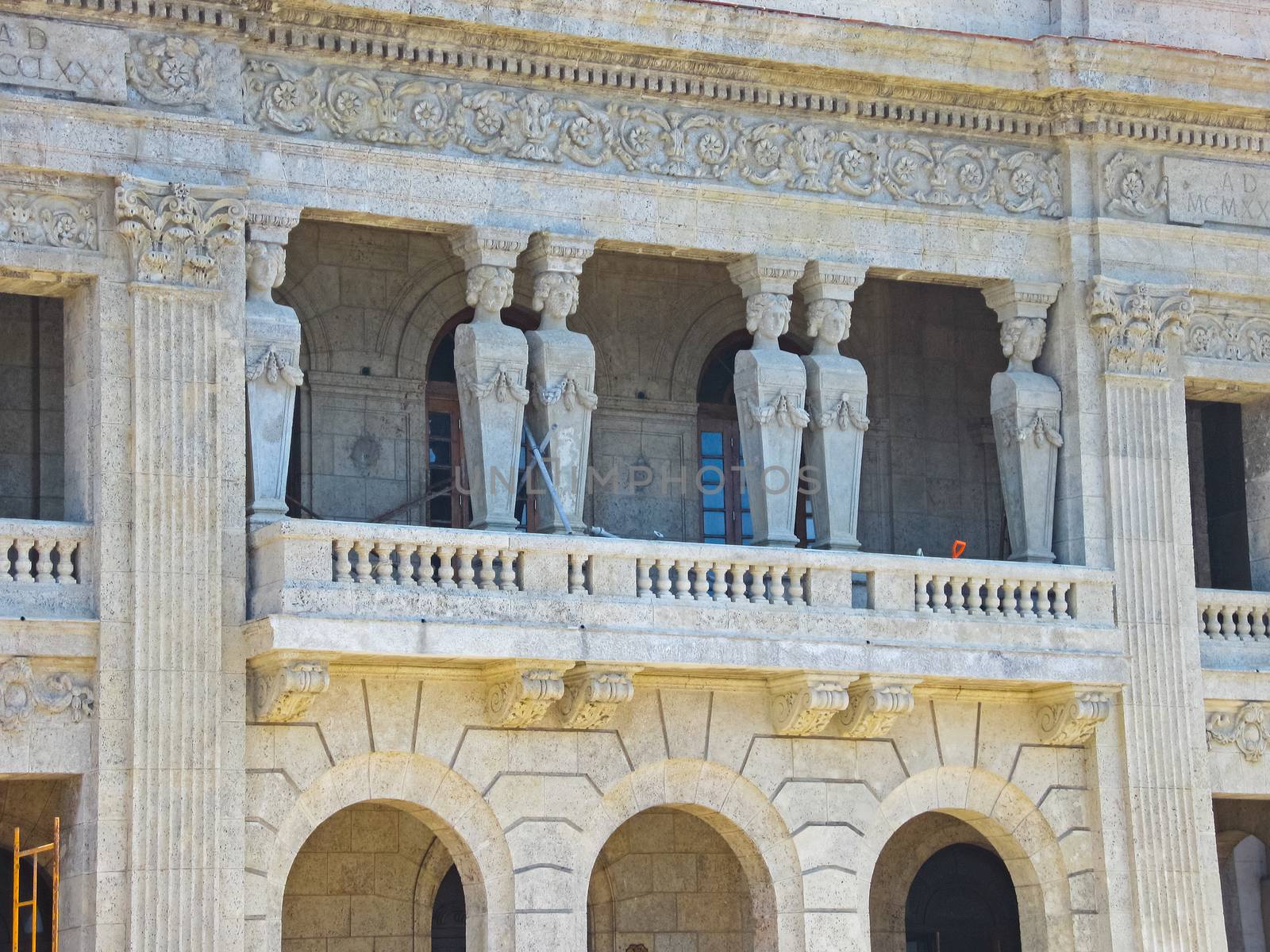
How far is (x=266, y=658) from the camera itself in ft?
62.2

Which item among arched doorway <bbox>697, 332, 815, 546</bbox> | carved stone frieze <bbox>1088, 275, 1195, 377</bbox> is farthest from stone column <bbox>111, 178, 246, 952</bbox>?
carved stone frieze <bbox>1088, 275, 1195, 377</bbox>

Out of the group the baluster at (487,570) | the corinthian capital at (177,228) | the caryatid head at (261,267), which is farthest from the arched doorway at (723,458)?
the corinthian capital at (177,228)

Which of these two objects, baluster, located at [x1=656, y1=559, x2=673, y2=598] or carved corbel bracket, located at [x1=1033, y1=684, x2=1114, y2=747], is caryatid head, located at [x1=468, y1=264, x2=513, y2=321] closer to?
baluster, located at [x1=656, y1=559, x2=673, y2=598]

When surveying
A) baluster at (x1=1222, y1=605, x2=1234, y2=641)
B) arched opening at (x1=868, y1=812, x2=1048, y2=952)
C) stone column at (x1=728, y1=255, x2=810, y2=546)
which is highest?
stone column at (x1=728, y1=255, x2=810, y2=546)

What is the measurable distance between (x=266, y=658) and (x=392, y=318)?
4781 millimetres

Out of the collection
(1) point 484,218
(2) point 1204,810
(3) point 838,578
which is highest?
(1) point 484,218

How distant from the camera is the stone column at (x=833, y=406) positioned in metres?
21.8

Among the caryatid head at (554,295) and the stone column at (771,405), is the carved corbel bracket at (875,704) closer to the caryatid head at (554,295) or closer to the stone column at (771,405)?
the stone column at (771,405)

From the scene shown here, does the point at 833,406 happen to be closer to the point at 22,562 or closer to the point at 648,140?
the point at 648,140

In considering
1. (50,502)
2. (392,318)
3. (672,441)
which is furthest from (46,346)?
(672,441)

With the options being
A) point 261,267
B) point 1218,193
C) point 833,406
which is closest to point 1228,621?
point 1218,193

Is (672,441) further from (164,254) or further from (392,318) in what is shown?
(164,254)

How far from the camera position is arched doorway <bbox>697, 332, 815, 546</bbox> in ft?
78.4

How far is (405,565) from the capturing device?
64.2 ft
